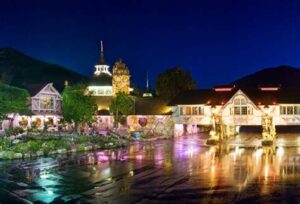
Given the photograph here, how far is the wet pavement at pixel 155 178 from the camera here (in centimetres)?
2703

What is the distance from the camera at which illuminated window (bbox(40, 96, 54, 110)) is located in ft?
269

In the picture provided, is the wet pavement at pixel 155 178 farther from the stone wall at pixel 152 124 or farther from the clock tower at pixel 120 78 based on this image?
the clock tower at pixel 120 78

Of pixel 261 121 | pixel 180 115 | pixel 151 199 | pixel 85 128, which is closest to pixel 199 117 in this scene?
pixel 180 115

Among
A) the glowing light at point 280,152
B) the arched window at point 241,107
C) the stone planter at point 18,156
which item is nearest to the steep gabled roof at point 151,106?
the arched window at point 241,107

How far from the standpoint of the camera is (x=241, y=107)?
71062 millimetres

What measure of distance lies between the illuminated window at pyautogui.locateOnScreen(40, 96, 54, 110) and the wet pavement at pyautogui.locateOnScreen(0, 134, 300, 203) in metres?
32.5

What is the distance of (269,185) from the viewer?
30062mm

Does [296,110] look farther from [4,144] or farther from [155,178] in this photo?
[155,178]

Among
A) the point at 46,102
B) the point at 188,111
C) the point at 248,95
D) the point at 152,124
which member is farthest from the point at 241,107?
the point at 46,102

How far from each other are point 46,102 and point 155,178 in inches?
2039

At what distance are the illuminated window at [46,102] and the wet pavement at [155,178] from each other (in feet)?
107

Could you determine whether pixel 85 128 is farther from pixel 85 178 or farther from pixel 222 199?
pixel 222 199

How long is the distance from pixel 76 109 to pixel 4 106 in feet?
39.0

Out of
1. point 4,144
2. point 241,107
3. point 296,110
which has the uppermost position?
point 241,107
